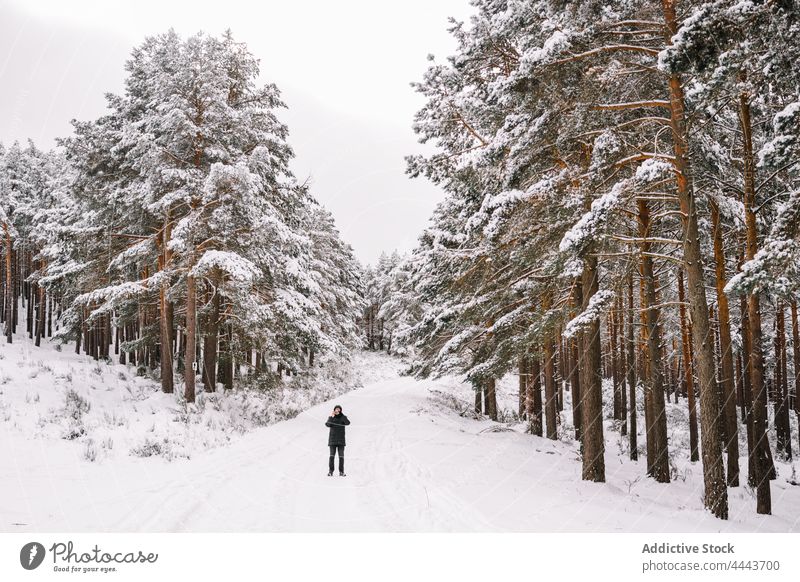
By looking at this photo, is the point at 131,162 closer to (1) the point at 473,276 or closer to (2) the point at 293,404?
(2) the point at 293,404

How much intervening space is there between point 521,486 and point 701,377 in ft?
12.2

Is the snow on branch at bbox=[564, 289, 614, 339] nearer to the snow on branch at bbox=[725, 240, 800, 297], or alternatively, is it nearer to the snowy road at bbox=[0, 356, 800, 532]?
the snow on branch at bbox=[725, 240, 800, 297]

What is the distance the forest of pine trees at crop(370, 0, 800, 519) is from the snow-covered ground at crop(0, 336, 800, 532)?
159 cm

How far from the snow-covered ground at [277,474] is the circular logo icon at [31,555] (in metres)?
0.52

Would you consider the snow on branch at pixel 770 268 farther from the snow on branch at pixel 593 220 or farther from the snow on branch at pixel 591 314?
the snow on branch at pixel 591 314

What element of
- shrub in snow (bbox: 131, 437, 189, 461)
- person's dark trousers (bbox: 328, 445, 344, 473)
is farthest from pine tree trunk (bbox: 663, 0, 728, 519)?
shrub in snow (bbox: 131, 437, 189, 461)

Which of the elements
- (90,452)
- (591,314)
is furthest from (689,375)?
(90,452)

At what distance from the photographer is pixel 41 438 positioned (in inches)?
372

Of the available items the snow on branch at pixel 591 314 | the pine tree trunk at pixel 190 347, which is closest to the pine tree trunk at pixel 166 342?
the pine tree trunk at pixel 190 347

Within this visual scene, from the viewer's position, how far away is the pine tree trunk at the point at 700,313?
7082 millimetres

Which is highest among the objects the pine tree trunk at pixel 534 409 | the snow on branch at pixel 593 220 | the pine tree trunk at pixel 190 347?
the snow on branch at pixel 593 220

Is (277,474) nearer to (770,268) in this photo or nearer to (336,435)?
(336,435)

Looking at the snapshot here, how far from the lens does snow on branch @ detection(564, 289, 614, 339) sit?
8086 mm

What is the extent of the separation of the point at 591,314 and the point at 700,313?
1.68m
